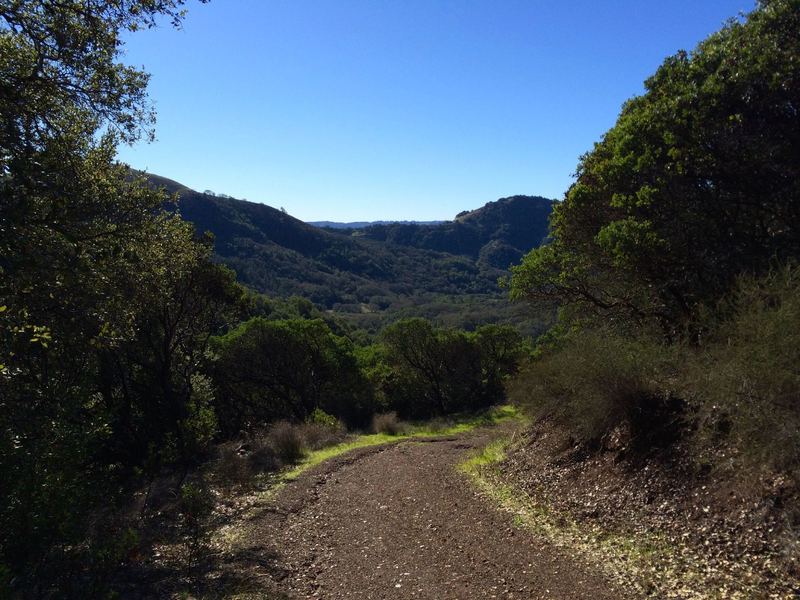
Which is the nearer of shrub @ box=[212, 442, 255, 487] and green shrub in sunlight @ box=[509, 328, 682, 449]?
green shrub in sunlight @ box=[509, 328, 682, 449]

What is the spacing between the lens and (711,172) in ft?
37.9

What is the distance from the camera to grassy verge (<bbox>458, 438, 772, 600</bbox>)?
609 cm

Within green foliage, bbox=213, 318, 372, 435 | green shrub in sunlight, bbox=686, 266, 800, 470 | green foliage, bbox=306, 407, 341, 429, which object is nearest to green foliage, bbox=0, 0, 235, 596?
green shrub in sunlight, bbox=686, 266, 800, 470

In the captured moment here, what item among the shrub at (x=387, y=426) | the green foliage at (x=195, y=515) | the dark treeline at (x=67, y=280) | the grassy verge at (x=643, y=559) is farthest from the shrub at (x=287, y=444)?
the grassy verge at (x=643, y=559)

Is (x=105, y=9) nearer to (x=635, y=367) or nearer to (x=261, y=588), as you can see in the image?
(x=261, y=588)

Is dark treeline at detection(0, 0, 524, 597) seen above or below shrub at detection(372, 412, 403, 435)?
above

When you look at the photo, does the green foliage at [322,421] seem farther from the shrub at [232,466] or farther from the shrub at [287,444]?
the shrub at [232,466]

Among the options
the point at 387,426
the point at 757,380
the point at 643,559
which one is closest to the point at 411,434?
the point at 387,426

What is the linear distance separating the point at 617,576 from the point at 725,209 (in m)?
8.34

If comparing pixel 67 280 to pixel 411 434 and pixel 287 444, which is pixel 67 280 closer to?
pixel 287 444

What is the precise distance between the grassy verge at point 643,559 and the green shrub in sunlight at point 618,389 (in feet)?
7.04

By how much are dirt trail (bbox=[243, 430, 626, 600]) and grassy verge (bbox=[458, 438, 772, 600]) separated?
0.27 metres

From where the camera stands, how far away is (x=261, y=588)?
7.45 metres

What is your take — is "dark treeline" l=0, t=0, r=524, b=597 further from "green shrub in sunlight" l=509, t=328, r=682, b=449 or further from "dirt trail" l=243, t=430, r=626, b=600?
"green shrub in sunlight" l=509, t=328, r=682, b=449
